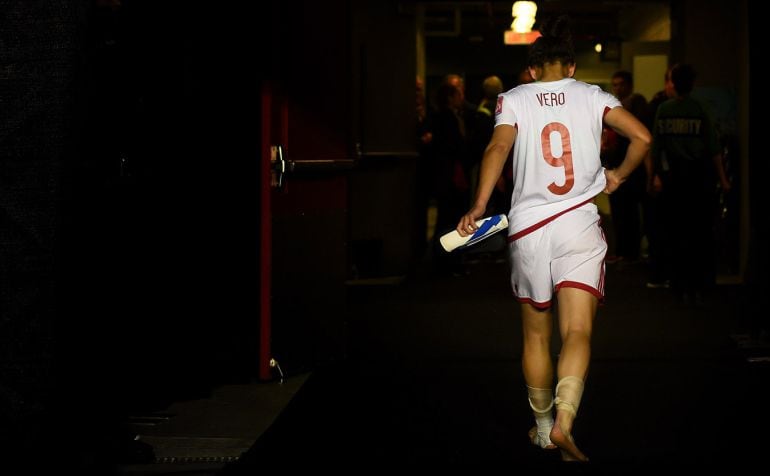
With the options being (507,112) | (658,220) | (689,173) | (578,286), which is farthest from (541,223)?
(658,220)

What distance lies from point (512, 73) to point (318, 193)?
75.6 ft

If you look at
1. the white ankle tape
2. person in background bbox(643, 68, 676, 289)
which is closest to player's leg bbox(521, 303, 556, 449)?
the white ankle tape

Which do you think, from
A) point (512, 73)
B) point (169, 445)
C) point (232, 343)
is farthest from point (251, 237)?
point (512, 73)

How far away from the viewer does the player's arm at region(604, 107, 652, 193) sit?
164 inches

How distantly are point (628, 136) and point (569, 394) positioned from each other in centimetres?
99

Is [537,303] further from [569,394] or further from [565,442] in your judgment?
[565,442]

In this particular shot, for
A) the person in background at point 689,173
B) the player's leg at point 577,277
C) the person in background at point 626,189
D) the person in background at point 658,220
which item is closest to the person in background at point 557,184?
the player's leg at point 577,277

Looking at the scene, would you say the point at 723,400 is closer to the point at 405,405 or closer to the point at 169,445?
the point at 405,405

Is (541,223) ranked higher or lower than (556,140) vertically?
lower

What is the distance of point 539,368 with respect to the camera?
433 centimetres

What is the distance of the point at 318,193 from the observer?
6109 millimetres

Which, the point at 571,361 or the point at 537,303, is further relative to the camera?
the point at 537,303

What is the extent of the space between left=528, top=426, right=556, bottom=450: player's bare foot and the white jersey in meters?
0.82

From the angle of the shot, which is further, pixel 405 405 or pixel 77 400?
pixel 405 405
